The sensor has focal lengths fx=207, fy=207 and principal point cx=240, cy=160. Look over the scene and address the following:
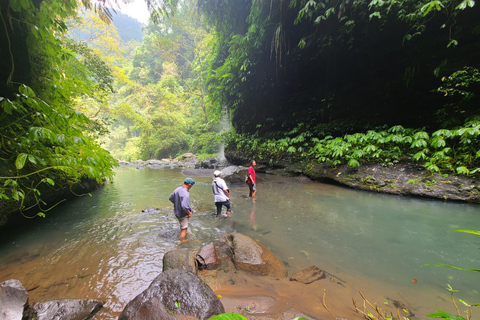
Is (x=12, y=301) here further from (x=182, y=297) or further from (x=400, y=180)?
(x=400, y=180)

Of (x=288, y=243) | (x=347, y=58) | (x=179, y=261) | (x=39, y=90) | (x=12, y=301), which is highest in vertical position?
(x=347, y=58)

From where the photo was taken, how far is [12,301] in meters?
Result: 2.46

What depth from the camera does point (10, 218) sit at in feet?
15.6

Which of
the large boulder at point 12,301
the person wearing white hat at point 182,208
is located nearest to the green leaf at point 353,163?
the person wearing white hat at point 182,208

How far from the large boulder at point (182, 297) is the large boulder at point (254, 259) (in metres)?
1.20

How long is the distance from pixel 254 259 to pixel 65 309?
2799mm

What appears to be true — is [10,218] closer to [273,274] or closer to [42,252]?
[42,252]

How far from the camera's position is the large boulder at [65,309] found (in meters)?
2.57

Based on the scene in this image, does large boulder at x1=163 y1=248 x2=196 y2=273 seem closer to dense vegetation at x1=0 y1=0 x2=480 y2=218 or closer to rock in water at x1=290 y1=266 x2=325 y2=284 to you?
rock in water at x1=290 y1=266 x2=325 y2=284

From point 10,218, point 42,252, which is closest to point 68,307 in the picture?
point 42,252

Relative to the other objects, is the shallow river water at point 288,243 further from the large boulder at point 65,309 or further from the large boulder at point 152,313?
the large boulder at point 152,313

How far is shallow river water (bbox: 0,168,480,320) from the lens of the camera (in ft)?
10.8

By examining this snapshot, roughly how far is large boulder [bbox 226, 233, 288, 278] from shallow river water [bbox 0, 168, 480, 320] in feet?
0.92

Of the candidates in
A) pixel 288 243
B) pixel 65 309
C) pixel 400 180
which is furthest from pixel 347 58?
pixel 65 309
